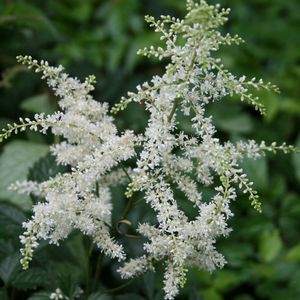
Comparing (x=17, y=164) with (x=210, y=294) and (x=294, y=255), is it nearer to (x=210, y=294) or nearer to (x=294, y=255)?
(x=210, y=294)

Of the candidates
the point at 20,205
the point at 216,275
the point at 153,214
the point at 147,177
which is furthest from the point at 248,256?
the point at 147,177

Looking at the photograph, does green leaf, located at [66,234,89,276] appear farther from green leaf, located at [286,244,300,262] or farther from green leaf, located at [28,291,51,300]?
green leaf, located at [286,244,300,262]

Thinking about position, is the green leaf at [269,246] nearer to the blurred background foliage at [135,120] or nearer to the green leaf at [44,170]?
the blurred background foliage at [135,120]

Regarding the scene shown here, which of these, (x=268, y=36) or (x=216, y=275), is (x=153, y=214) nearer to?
(x=216, y=275)

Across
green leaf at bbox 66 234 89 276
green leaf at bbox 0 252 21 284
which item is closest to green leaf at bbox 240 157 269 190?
green leaf at bbox 66 234 89 276

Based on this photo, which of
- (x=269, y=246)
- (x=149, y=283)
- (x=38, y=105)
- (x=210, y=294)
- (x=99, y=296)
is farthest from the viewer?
(x=38, y=105)

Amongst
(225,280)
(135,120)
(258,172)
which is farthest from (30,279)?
(135,120)

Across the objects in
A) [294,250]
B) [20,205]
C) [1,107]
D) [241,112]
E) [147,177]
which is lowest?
[147,177]
